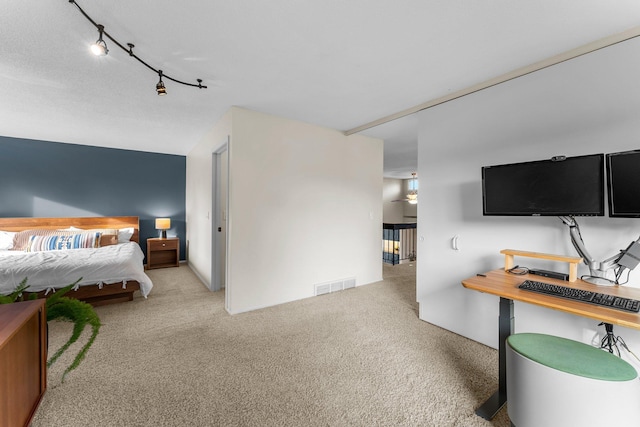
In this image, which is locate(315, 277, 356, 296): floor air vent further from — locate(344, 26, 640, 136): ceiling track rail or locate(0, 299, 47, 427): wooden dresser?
locate(0, 299, 47, 427): wooden dresser

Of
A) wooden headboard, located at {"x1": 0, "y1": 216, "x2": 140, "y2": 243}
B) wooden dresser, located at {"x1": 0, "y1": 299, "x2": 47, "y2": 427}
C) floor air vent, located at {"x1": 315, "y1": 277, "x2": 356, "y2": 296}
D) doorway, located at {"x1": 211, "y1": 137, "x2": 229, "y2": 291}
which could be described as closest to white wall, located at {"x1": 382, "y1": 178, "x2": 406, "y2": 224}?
floor air vent, located at {"x1": 315, "y1": 277, "x2": 356, "y2": 296}

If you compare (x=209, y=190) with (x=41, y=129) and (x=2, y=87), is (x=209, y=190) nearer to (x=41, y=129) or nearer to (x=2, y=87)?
(x=2, y=87)

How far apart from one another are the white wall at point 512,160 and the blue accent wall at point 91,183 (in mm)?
5209

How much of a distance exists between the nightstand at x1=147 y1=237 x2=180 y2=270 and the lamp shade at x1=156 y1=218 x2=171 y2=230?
9.6 inches

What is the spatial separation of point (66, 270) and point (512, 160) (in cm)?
479

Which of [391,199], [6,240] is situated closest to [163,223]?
[6,240]

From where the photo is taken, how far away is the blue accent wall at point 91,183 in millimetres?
4348

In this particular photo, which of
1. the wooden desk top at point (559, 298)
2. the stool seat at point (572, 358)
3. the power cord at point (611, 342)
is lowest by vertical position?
the power cord at point (611, 342)

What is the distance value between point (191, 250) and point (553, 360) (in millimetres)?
5515

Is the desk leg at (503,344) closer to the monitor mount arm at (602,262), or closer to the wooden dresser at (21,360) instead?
the monitor mount arm at (602,262)

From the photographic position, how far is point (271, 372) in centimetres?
196

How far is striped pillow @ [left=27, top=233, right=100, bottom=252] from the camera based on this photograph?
3.97m

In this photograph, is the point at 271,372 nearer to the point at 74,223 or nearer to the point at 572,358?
the point at 572,358

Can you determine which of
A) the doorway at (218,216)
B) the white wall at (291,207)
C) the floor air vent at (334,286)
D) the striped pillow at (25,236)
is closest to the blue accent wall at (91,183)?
the striped pillow at (25,236)
